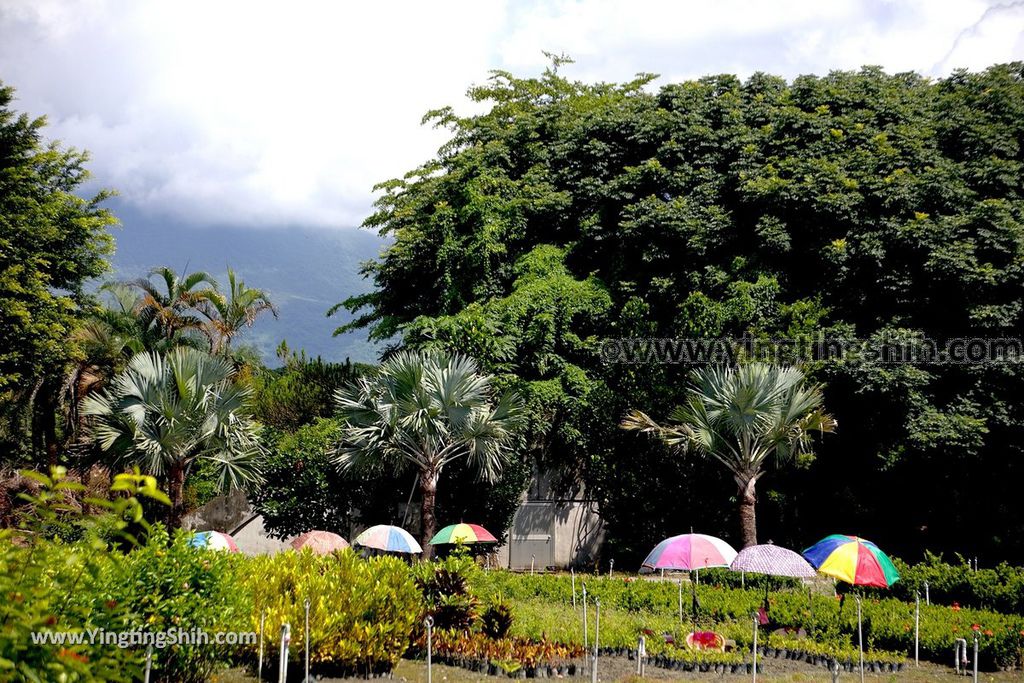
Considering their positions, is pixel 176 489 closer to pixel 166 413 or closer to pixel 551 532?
pixel 166 413

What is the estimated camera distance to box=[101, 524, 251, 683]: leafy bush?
8617mm

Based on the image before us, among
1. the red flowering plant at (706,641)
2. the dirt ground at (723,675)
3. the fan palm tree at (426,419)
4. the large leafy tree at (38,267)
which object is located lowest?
the dirt ground at (723,675)

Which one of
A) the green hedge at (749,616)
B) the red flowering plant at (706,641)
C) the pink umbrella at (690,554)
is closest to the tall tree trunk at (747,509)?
the green hedge at (749,616)

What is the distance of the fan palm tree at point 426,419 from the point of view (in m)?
22.4

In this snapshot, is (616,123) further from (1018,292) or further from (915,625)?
(915,625)

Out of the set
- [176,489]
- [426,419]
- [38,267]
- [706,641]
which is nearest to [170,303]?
[38,267]

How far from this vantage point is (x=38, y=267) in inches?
1050

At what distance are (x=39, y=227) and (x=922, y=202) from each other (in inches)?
947

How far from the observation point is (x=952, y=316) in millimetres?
23344

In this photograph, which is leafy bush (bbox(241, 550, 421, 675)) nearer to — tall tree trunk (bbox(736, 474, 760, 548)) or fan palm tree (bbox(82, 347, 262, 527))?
fan palm tree (bbox(82, 347, 262, 527))

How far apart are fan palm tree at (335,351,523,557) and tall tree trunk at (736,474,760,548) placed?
19.0 feet

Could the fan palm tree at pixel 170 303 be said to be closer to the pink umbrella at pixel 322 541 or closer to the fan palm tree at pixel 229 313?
the fan palm tree at pixel 229 313

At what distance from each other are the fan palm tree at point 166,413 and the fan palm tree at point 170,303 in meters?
11.0

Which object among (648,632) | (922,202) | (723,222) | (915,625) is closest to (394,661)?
(648,632)
